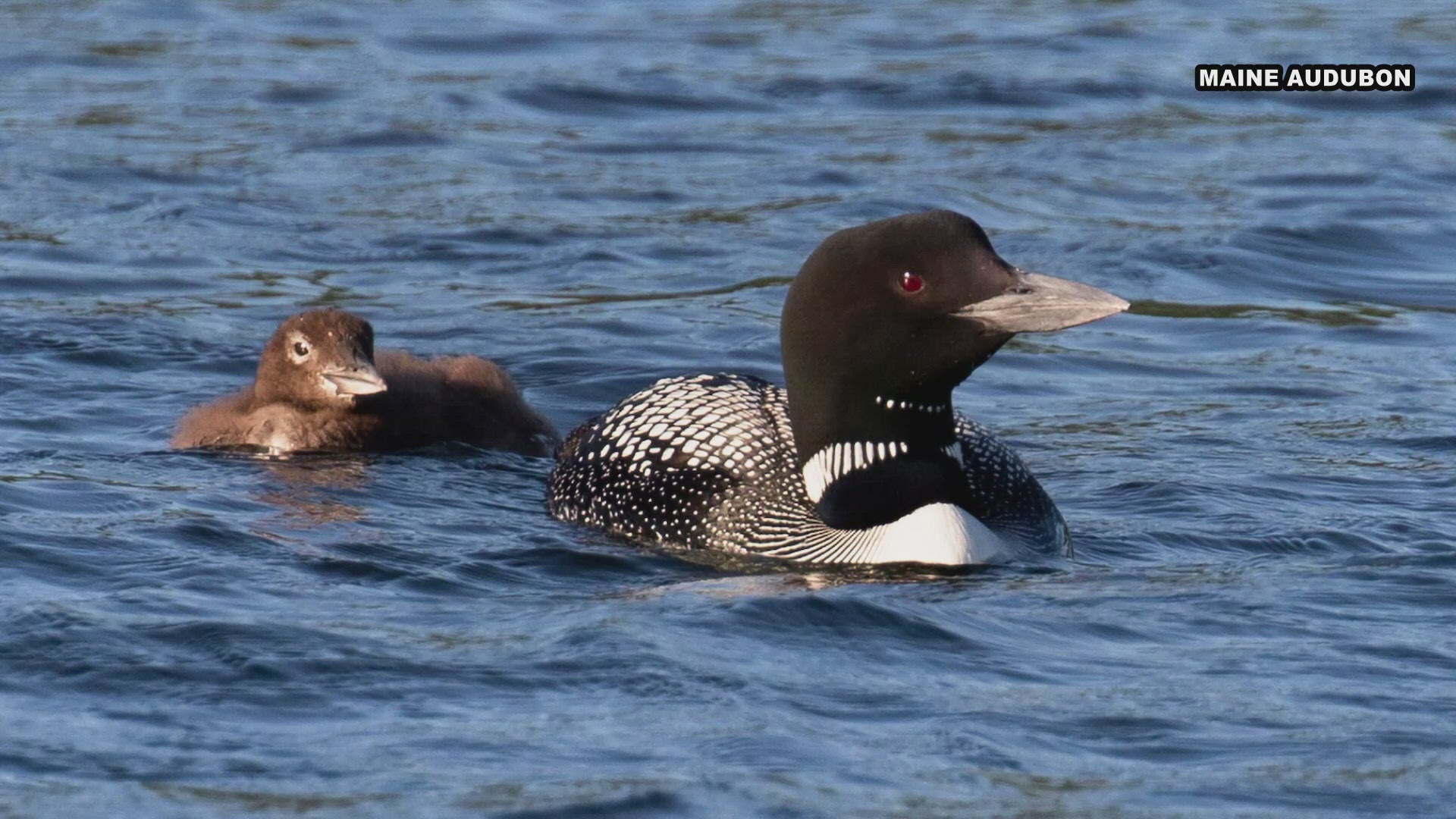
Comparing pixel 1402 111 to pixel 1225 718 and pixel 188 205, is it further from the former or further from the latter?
pixel 1225 718

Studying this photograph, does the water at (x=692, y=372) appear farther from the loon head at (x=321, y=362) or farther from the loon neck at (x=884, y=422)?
the loon neck at (x=884, y=422)

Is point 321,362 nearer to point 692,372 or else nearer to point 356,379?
point 356,379

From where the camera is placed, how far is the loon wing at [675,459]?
6379mm

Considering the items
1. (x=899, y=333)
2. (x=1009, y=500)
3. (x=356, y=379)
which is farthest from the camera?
(x=356, y=379)

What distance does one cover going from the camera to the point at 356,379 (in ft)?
23.8

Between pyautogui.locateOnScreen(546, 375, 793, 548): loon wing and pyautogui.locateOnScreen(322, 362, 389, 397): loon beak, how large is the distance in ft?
2.23

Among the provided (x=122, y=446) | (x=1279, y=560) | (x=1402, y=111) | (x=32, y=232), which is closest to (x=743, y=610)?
(x=1279, y=560)

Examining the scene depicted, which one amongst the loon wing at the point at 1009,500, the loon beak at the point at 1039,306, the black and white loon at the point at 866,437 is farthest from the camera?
the loon wing at the point at 1009,500

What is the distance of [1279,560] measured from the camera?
6344 millimetres

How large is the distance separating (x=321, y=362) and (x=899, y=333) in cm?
215

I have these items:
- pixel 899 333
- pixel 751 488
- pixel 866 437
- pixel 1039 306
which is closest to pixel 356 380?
pixel 751 488

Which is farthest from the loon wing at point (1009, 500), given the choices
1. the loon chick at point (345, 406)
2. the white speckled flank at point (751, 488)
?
the loon chick at point (345, 406)

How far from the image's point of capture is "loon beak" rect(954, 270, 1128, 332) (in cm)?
568

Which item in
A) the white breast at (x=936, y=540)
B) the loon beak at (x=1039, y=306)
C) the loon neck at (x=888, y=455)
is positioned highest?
the loon beak at (x=1039, y=306)
